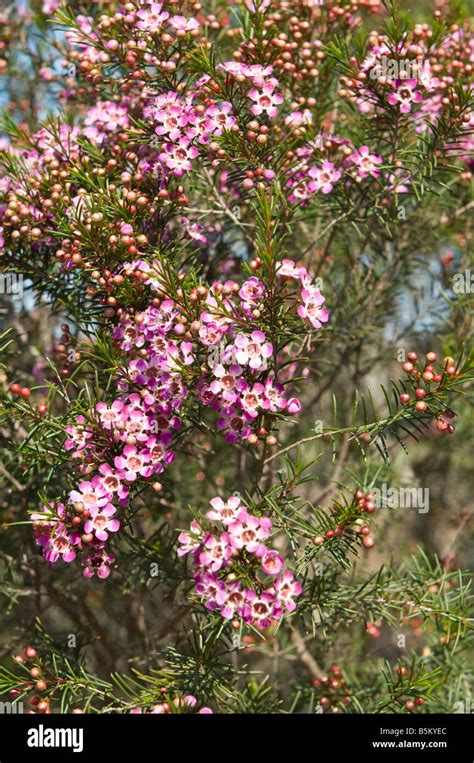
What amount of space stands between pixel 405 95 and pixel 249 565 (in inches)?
64.8

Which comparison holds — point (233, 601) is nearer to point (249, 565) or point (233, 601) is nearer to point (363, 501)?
point (249, 565)

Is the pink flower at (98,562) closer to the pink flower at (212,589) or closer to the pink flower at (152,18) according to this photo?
the pink flower at (212,589)

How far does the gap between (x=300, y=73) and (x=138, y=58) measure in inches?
26.5

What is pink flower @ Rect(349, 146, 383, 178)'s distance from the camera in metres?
2.45

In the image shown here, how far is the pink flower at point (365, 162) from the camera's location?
245 centimetres

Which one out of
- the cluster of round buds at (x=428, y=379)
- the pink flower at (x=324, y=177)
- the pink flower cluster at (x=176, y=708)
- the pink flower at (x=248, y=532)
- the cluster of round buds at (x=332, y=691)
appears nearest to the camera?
the pink flower at (x=248, y=532)

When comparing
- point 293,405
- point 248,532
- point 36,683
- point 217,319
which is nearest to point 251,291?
point 217,319

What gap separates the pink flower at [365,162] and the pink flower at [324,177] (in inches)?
3.1

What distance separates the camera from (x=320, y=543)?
2.08 metres

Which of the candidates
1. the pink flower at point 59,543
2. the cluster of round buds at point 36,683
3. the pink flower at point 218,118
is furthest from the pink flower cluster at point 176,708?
the pink flower at point 218,118

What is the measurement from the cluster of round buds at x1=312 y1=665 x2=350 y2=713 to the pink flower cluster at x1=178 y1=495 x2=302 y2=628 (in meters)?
1.03

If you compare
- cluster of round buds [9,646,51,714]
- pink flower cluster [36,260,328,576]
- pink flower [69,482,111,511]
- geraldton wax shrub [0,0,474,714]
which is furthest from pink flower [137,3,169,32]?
cluster of round buds [9,646,51,714]

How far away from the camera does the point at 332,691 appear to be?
2896mm

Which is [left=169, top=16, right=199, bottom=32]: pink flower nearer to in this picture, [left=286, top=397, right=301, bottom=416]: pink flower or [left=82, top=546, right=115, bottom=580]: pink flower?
[left=286, top=397, right=301, bottom=416]: pink flower
